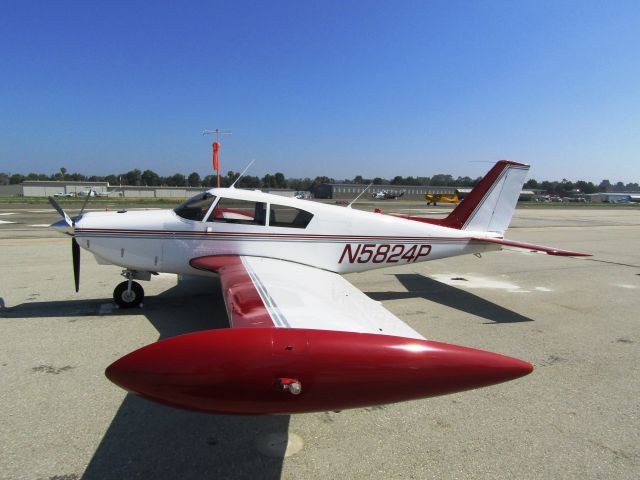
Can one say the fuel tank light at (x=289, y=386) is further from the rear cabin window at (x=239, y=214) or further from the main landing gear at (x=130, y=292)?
the main landing gear at (x=130, y=292)

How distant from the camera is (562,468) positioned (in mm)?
2830

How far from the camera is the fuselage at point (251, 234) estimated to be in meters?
6.05

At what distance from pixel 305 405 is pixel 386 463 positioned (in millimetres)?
938

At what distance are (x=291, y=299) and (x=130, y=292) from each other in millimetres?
3600

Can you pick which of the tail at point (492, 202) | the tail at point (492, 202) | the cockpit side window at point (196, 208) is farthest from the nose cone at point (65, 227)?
the tail at point (492, 202)

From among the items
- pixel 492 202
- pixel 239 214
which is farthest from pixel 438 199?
pixel 239 214

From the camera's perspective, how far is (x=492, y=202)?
8.11 m

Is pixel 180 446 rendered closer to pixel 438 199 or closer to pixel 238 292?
pixel 238 292

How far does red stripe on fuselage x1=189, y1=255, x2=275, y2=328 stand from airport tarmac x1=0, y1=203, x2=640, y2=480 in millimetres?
840

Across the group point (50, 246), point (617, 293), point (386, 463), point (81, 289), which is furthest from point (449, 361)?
point (50, 246)

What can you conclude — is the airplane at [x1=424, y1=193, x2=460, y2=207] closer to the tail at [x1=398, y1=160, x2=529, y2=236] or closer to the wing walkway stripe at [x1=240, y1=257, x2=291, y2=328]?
the tail at [x1=398, y1=160, x2=529, y2=236]

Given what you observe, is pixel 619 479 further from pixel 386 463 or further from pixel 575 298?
pixel 575 298

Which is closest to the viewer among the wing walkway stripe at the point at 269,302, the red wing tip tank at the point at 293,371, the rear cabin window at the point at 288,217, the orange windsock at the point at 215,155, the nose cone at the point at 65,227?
the red wing tip tank at the point at 293,371

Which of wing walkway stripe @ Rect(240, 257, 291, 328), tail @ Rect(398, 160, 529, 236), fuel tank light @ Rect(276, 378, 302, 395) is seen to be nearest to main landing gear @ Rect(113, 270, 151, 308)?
wing walkway stripe @ Rect(240, 257, 291, 328)
